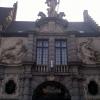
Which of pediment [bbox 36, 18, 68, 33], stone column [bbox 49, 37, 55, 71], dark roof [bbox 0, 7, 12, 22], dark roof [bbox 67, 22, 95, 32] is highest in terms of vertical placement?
dark roof [bbox 0, 7, 12, 22]

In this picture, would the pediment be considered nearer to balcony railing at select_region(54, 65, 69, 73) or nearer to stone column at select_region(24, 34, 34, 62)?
stone column at select_region(24, 34, 34, 62)

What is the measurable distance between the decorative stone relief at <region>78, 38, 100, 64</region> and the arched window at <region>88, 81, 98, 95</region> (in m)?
1.74

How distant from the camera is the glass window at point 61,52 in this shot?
59.3 feet

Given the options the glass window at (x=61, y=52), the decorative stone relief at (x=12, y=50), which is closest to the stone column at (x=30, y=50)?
the decorative stone relief at (x=12, y=50)

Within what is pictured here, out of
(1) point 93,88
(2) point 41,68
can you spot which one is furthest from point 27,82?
(1) point 93,88

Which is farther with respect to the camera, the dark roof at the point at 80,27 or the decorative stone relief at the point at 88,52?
the dark roof at the point at 80,27

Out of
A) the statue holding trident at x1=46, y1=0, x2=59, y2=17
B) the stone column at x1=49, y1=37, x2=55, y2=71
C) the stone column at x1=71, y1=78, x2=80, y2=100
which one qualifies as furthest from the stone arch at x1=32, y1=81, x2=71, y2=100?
the statue holding trident at x1=46, y1=0, x2=59, y2=17

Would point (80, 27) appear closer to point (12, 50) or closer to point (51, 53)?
point (51, 53)

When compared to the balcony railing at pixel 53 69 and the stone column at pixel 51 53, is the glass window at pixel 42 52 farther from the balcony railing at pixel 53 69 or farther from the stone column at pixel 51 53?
the balcony railing at pixel 53 69

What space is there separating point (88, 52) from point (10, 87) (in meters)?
7.02

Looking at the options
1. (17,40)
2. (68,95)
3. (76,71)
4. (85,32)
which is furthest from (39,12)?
(68,95)

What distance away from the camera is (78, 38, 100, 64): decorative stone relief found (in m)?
18.0

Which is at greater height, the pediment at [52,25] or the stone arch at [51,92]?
the pediment at [52,25]

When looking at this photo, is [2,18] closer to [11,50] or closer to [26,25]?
[26,25]
